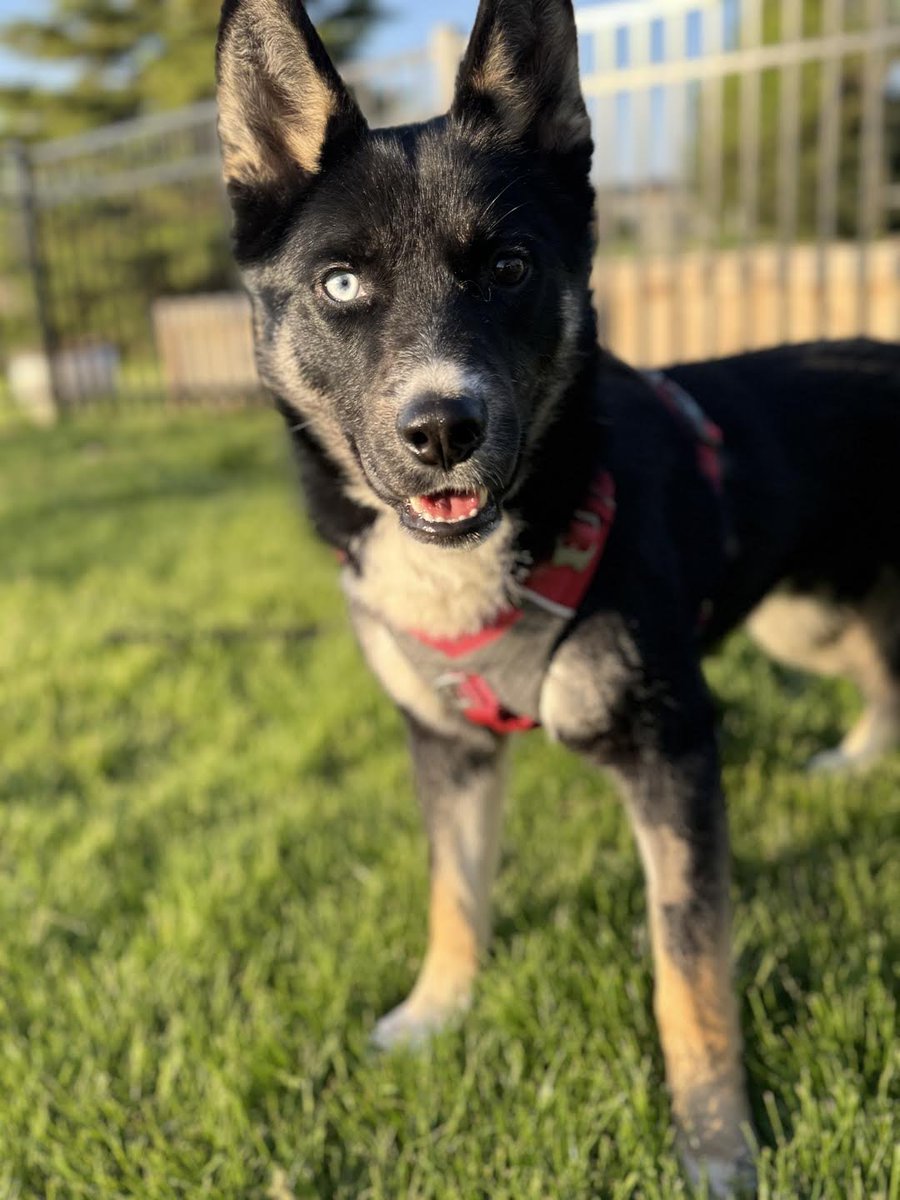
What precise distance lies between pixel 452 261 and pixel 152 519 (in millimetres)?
5227

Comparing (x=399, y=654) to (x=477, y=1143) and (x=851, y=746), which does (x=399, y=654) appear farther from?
(x=851, y=746)

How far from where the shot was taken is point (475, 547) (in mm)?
1896

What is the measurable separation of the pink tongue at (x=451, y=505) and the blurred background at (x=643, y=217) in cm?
224

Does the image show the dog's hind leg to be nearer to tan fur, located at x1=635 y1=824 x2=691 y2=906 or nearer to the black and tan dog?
the black and tan dog

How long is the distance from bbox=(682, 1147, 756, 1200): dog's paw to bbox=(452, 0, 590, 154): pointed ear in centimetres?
195

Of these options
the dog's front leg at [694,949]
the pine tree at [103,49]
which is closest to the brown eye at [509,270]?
the dog's front leg at [694,949]

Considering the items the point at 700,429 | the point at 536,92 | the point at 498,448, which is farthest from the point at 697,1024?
the point at 536,92

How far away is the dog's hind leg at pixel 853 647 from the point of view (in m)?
2.88

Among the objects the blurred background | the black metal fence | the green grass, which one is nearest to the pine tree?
the blurred background

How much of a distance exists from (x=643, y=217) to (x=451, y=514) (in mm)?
6258

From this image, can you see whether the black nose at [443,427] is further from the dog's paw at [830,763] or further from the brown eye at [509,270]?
the dog's paw at [830,763]

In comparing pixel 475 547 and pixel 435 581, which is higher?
pixel 475 547

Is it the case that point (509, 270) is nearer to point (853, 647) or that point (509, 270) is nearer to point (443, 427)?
point (443, 427)

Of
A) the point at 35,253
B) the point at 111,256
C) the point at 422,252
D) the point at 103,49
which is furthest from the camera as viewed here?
the point at 103,49
